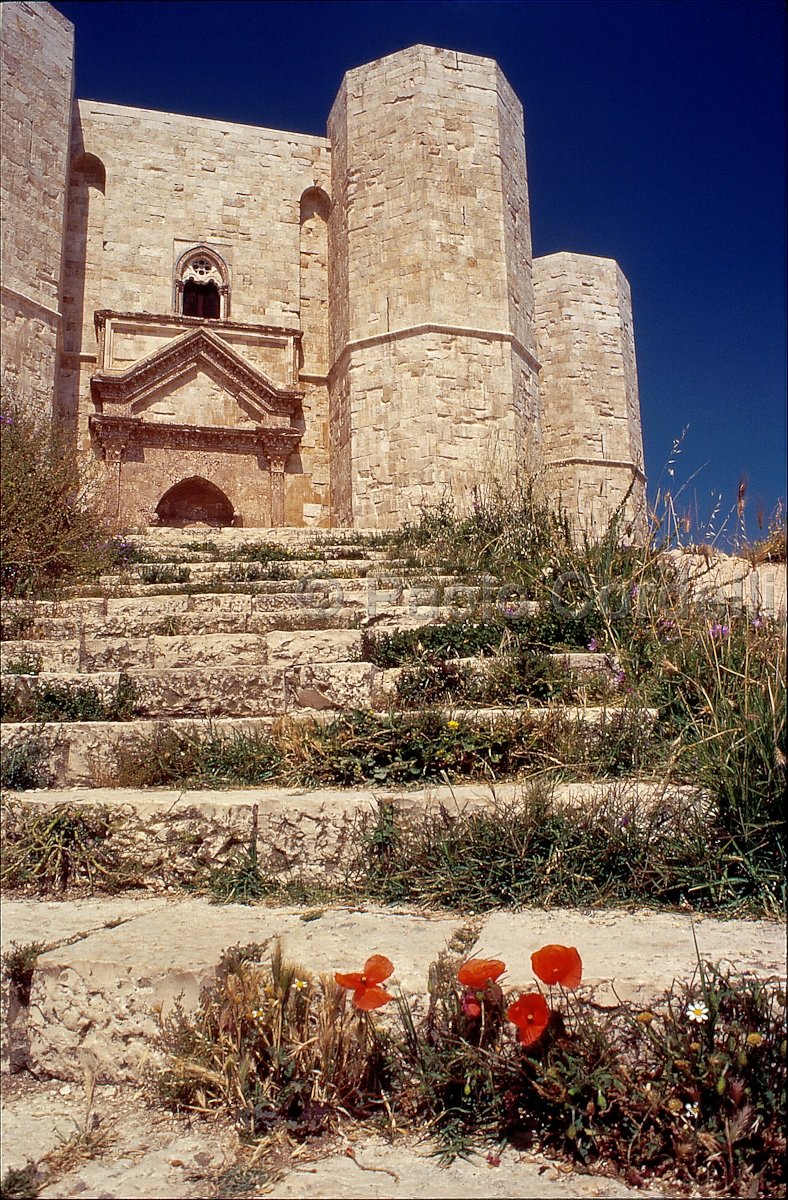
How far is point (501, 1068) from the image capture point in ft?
5.62

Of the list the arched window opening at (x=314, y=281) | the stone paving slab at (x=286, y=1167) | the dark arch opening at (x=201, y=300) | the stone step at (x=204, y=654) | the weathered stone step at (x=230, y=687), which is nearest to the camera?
the stone paving slab at (x=286, y=1167)

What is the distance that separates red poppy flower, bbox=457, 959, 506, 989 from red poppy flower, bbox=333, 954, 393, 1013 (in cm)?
16

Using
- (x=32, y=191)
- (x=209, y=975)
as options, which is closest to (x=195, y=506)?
(x=32, y=191)

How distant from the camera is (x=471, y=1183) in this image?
156cm

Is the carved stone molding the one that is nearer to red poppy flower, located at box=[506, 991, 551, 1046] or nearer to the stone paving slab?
the stone paving slab

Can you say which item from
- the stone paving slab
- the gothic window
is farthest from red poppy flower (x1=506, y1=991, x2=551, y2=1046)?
the gothic window

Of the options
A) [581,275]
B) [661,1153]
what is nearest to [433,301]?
[581,275]

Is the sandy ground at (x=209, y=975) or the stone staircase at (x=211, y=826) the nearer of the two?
the sandy ground at (x=209, y=975)

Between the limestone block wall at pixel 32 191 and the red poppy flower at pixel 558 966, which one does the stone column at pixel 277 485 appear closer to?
the limestone block wall at pixel 32 191

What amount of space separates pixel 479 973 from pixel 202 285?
14807mm

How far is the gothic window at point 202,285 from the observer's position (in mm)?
14227

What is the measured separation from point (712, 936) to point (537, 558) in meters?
4.10

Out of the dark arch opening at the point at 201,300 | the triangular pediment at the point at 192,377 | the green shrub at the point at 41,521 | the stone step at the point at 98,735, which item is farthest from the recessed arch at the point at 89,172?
the stone step at the point at 98,735

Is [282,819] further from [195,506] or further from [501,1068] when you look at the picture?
[195,506]
